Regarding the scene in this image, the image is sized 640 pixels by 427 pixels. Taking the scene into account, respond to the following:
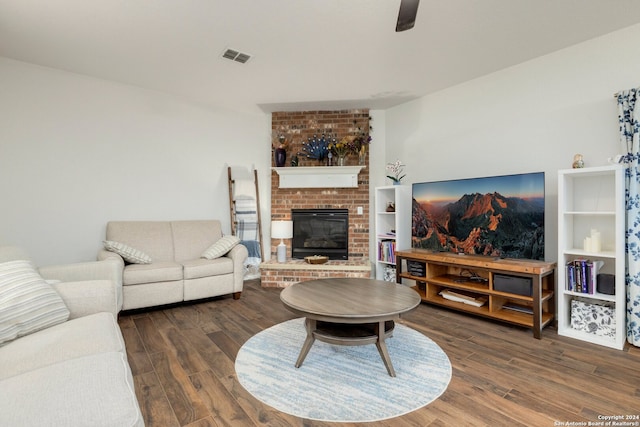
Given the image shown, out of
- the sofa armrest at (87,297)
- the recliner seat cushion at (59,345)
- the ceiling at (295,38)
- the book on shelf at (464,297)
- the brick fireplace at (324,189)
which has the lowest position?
the book on shelf at (464,297)

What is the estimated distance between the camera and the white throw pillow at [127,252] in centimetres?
327

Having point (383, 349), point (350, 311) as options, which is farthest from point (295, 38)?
point (383, 349)

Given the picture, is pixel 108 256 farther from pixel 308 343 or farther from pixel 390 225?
pixel 390 225

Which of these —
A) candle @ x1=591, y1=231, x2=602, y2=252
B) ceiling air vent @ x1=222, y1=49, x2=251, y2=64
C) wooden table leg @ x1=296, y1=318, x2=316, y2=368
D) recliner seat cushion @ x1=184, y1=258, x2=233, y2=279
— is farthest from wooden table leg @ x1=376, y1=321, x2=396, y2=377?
ceiling air vent @ x1=222, y1=49, x2=251, y2=64

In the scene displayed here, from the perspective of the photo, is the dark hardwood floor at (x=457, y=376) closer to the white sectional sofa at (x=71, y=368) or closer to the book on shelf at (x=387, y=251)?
the white sectional sofa at (x=71, y=368)

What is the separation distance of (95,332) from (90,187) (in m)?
2.70

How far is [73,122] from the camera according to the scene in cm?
345

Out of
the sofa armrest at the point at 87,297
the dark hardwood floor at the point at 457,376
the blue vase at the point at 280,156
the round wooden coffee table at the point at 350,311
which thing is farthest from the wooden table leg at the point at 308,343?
the blue vase at the point at 280,156

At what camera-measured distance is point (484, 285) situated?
3098mm

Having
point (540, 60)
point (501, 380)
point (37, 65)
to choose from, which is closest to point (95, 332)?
point (501, 380)

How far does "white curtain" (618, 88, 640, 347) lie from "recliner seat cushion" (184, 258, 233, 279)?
145 inches

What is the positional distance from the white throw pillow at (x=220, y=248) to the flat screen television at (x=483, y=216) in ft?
7.30

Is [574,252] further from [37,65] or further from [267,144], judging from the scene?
[37,65]

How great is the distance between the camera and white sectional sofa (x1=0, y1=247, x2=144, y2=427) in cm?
91
